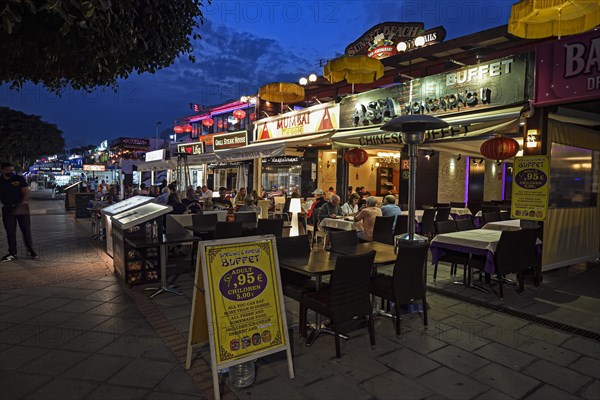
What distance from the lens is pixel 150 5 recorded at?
3182 millimetres

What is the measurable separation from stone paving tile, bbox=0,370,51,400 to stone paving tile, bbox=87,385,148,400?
50cm

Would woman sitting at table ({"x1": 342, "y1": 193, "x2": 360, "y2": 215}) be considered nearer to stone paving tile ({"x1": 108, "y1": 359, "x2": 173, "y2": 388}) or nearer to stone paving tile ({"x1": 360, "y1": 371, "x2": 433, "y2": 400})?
stone paving tile ({"x1": 360, "y1": 371, "x2": 433, "y2": 400})

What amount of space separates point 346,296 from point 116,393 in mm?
2003

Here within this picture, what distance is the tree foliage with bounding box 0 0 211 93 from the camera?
106 inches

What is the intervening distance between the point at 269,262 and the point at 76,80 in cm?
345

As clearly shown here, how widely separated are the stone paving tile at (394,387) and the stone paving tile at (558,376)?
107 cm

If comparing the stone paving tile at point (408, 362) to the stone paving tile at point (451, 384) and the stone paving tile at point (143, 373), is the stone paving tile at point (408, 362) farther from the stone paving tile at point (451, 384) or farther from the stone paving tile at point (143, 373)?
the stone paving tile at point (143, 373)

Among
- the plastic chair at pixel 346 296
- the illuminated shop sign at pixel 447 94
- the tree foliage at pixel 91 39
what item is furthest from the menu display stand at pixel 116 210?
the illuminated shop sign at pixel 447 94

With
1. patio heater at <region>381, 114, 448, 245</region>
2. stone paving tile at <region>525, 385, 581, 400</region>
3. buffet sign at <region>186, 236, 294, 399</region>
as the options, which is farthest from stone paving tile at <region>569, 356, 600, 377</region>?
buffet sign at <region>186, 236, 294, 399</region>

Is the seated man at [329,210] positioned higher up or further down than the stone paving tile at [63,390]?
higher up

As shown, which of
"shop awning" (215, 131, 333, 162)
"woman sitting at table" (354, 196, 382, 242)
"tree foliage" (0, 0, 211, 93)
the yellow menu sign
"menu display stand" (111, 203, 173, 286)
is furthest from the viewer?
"shop awning" (215, 131, 333, 162)

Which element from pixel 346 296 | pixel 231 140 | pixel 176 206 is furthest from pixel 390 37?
pixel 346 296

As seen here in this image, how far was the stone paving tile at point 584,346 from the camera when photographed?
11.8 ft

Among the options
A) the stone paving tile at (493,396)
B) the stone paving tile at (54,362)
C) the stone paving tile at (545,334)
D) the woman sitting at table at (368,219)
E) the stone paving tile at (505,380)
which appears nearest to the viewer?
the stone paving tile at (493,396)
